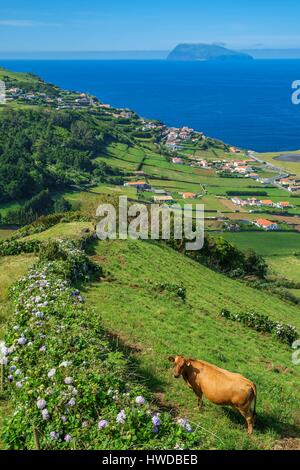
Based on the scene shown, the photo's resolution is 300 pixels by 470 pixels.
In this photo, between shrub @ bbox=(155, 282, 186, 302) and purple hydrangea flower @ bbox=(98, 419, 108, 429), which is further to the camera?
shrub @ bbox=(155, 282, 186, 302)

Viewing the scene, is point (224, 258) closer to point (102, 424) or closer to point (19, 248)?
point (19, 248)

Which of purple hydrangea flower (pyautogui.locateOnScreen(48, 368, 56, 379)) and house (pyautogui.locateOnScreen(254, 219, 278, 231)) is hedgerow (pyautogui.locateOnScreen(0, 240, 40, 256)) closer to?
purple hydrangea flower (pyautogui.locateOnScreen(48, 368, 56, 379))

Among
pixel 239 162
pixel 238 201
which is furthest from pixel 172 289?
pixel 239 162

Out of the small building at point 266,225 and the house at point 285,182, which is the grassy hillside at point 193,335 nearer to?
the small building at point 266,225

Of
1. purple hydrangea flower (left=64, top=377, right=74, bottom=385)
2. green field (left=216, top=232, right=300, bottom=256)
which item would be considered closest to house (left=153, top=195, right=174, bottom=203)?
green field (left=216, top=232, right=300, bottom=256)

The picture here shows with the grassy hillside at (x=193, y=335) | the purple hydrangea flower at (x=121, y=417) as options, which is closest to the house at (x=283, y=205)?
the grassy hillside at (x=193, y=335)
